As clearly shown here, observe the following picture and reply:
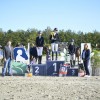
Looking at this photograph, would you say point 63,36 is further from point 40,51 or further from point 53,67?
point 53,67

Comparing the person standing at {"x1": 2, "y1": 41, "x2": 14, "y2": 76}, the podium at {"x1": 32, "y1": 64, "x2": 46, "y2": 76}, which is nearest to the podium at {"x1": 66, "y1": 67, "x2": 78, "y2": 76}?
the podium at {"x1": 32, "y1": 64, "x2": 46, "y2": 76}

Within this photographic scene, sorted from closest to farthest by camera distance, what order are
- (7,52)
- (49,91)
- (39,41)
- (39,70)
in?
1. (49,91)
2. (7,52)
3. (39,70)
4. (39,41)

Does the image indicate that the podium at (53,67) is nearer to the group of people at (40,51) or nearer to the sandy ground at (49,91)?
the group of people at (40,51)

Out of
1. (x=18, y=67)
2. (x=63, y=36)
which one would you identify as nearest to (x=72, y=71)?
(x=18, y=67)

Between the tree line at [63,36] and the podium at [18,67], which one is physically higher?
the tree line at [63,36]

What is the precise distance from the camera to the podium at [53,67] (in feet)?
53.7

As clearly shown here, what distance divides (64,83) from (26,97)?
2.86m

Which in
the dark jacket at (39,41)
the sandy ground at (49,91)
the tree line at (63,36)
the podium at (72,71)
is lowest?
the sandy ground at (49,91)

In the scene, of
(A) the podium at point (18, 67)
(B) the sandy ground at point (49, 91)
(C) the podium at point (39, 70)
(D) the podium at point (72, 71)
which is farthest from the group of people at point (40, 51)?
(B) the sandy ground at point (49, 91)

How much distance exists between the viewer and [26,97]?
10.6 metres

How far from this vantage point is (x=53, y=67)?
1645cm

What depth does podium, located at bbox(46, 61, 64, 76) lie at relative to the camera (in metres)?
16.4

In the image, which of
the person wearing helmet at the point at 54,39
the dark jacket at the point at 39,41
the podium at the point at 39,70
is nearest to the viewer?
the podium at the point at 39,70

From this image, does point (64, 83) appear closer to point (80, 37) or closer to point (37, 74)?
point (37, 74)
